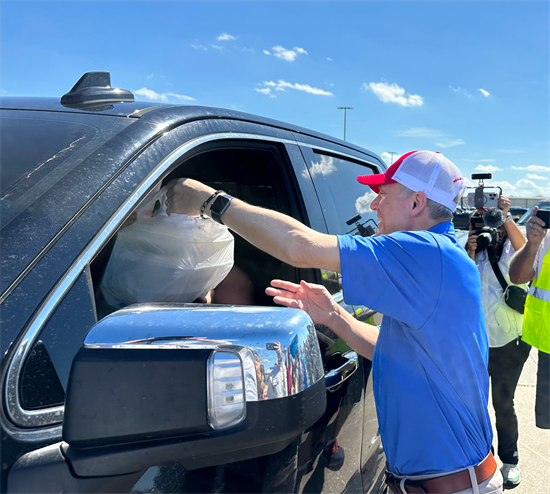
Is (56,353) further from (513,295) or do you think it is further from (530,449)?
(530,449)

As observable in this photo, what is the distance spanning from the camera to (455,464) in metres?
1.65

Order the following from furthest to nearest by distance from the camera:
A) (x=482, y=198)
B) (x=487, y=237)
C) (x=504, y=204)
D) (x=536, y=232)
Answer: (x=482, y=198), (x=504, y=204), (x=487, y=237), (x=536, y=232)

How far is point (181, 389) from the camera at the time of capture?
0.81 metres

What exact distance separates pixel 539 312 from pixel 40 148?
3240 mm

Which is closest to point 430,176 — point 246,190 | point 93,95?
point 246,190

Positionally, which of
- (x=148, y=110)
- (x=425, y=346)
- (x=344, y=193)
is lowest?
(x=425, y=346)

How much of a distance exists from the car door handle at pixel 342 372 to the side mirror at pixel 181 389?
73 cm

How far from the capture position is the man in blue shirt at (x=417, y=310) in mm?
1548

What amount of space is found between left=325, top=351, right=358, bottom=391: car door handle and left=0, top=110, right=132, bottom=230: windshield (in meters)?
1.00

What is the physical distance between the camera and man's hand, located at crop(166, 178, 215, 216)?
1518 millimetres

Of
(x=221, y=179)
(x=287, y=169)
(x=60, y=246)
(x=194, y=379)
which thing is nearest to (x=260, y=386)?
(x=194, y=379)

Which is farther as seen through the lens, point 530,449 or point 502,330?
point 530,449

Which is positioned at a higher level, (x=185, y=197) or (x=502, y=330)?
(x=185, y=197)

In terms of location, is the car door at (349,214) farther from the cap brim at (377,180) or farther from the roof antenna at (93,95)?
the roof antenna at (93,95)
